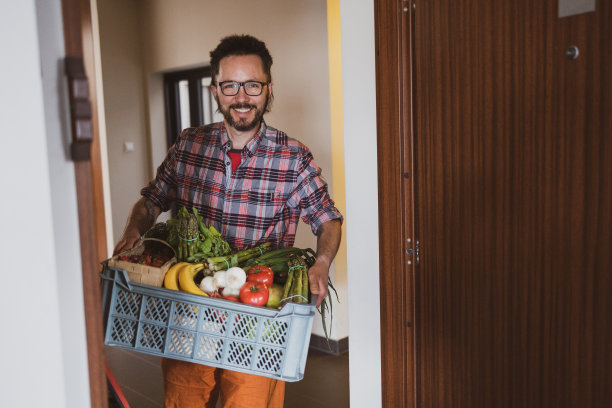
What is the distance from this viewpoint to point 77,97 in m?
0.58

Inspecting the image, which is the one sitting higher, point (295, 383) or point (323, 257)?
point (323, 257)

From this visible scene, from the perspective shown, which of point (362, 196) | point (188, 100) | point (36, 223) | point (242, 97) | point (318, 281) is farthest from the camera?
point (188, 100)

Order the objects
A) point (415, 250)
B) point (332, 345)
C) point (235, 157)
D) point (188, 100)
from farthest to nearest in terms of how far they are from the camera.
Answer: point (188, 100) → point (332, 345) → point (235, 157) → point (415, 250)

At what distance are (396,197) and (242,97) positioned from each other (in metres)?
0.68

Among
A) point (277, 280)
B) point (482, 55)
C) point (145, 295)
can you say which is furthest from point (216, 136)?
point (482, 55)

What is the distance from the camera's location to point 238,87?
1.88 meters

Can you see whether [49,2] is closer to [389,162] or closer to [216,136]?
[389,162]

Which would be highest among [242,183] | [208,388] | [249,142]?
[249,142]

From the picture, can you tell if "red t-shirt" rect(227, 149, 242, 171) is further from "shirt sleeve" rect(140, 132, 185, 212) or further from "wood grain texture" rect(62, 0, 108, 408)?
"wood grain texture" rect(62, 0, 108, 408)

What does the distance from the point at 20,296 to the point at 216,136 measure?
149cm

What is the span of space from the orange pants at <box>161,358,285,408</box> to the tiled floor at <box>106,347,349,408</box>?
45.9 inches

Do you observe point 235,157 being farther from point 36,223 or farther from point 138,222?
point 36,223

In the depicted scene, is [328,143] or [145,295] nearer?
[145,295]

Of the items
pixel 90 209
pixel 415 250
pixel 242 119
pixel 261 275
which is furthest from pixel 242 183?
pixel 90 209
